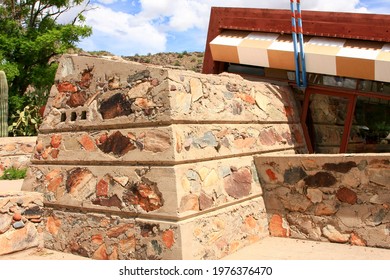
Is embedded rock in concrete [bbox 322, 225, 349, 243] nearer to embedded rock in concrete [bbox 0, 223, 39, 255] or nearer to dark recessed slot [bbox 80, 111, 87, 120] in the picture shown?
dark recessed slot [bbox 80, 111, 87, 120]

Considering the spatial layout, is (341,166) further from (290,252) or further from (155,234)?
(155,234)

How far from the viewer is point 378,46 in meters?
6.13

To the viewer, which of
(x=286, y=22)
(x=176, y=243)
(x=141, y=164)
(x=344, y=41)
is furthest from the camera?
(x=286, y=22)

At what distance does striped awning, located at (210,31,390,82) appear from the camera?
6023mm

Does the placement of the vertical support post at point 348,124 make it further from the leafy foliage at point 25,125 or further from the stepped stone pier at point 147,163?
the leafy foliage at point 25,125

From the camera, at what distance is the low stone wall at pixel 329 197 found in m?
4.70

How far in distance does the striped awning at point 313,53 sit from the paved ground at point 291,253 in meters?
2.43

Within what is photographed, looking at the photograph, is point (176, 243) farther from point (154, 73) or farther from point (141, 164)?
point (154, 73)

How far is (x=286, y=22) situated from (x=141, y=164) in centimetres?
366

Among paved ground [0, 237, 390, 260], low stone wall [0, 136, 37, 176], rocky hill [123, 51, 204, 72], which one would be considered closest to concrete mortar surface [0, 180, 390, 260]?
paved ground [0, 237, 390, 260]

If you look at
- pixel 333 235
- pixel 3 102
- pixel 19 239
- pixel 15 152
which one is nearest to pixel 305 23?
pixel 333 235

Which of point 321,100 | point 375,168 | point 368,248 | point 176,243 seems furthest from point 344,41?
point 176,243

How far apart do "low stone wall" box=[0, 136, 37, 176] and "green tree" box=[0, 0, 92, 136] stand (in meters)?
6.39

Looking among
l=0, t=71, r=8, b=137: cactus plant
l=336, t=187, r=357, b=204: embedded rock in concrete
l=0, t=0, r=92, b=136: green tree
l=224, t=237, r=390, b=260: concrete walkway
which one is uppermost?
l=0, t=0, r=92, b=136: green tree
